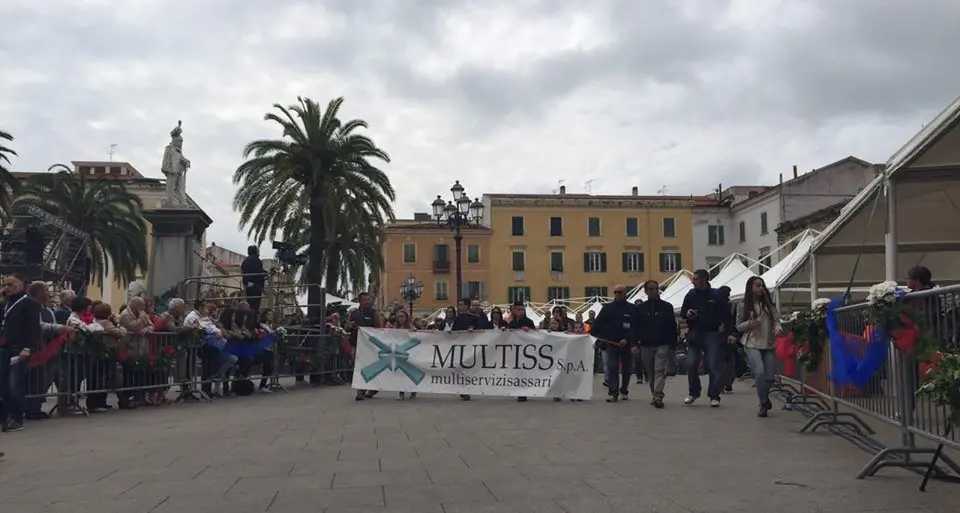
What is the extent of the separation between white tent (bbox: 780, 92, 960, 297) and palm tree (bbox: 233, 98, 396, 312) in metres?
15.8

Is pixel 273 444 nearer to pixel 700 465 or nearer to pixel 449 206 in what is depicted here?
pixel 700 465

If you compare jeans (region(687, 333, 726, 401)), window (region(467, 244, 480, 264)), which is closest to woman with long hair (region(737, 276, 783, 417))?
jeans (region(687, 333, 726, 401))

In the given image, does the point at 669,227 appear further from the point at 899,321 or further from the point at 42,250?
the point at 899,321

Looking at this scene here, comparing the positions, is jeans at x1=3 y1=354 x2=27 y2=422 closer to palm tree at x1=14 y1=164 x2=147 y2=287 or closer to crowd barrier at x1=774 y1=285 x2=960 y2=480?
crowd barrier at x1=774 y1=285 x2=960 y2=480

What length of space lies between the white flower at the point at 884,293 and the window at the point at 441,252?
72.9 m

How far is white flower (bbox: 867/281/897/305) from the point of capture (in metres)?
6.31

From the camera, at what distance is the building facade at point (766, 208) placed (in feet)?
217

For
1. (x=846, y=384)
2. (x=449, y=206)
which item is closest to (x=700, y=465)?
(x=846, y=384)

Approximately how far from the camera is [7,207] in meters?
33.1

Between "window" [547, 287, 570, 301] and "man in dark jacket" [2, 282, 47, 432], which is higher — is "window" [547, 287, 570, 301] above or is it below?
above

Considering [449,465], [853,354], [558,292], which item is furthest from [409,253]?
[449,465]

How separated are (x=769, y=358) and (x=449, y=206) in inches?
670

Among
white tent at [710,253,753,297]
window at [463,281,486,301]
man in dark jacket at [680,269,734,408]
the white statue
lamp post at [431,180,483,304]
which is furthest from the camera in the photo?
window at [463,281,486,301]

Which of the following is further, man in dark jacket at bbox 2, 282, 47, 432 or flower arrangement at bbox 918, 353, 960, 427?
man in dark jacket at bbox 2, 282, 47, 432
